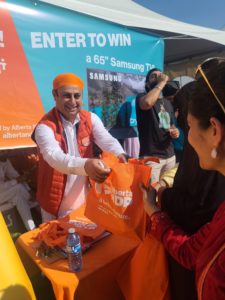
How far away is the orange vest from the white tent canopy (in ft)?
4.92

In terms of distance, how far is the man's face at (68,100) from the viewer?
6.00 ft

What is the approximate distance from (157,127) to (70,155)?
4.39 feet

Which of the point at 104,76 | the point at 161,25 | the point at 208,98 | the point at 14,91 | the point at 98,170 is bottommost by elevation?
the point at 98,170

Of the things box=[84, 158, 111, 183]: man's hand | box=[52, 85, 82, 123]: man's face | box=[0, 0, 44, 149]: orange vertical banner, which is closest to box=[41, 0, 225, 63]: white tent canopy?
box=[0, 0, 44, 149]: orange vertical banner

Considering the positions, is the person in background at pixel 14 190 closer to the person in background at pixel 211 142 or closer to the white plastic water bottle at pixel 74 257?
the white plastic water bottle at pixel 74 257

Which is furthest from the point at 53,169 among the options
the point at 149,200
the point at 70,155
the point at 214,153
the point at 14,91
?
the point at 214,153

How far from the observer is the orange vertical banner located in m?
2.40

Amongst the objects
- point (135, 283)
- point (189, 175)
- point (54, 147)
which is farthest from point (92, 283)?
point (54, 147)

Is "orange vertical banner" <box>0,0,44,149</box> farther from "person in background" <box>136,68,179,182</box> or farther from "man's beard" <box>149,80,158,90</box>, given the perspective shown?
"man's beard" <box>149,80,158,90</box>

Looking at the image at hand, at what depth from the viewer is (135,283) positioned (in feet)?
4.38

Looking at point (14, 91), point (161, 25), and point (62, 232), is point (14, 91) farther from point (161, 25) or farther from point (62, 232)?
point (161, 25)

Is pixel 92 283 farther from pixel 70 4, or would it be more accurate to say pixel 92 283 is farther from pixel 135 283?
pixel 70 4

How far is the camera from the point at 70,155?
179cm

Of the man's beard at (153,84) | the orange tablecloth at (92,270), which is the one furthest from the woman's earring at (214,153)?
the man's beard at (153,84)
